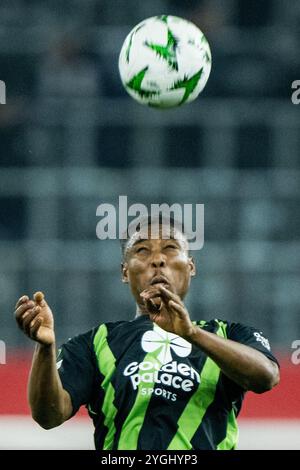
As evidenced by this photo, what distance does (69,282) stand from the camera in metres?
9.21

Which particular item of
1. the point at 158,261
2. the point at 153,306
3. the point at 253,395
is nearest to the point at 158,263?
the point at 158,261

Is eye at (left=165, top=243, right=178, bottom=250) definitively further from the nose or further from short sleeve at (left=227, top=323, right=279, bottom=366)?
short sleeve at (left=227, top=323, right=279, bottom=366)

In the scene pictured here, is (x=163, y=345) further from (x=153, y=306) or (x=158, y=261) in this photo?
(x=153, y=306)

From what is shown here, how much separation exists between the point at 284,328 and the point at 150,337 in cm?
479

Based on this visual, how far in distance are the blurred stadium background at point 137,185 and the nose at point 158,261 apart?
421 centimetres

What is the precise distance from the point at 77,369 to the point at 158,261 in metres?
0.52

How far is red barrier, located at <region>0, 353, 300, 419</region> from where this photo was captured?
8.38 metres

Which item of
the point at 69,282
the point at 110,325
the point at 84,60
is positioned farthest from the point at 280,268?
the point at 110,325

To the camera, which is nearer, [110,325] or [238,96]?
[110,325]

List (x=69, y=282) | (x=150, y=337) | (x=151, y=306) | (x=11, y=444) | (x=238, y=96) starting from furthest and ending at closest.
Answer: (x=238, y=96)
(x=69, y=282)
(x=11, y=444)
(x=150, y=337)
(x=151, y=306)

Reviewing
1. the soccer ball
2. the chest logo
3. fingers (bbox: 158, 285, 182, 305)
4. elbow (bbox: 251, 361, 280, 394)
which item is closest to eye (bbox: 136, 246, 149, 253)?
the chest logo

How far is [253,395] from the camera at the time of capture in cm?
863

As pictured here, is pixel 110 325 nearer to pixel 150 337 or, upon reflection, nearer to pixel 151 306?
pixel 150 337
